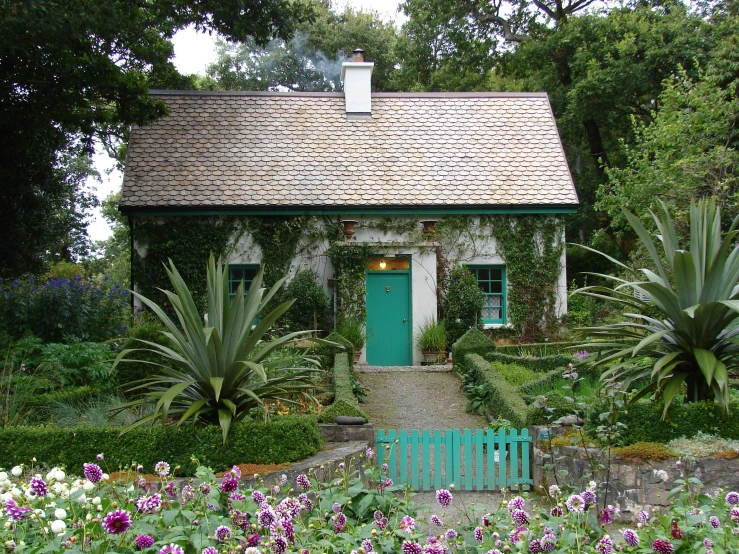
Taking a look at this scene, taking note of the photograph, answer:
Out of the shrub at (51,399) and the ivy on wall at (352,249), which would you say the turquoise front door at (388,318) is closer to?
the ivy on wall at (352,249)

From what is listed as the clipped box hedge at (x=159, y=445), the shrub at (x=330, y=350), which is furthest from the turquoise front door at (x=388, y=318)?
the clipped box hedge at (x=159, y=445)

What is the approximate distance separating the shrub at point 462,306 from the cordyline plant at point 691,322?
8.38 metres

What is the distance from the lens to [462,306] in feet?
51.1

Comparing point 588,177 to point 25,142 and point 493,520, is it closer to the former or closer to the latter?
point 25,142

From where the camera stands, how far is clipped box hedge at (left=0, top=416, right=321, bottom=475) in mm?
6316

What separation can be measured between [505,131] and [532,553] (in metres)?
16.1

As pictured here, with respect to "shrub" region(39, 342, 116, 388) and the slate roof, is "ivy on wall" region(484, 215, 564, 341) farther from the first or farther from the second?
"shrub" region(39, 342, 116, 388)

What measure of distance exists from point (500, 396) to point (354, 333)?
5.87 m

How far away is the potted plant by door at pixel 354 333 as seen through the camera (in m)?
14.7

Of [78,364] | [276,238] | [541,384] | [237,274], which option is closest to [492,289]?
[276,238]

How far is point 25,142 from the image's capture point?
50.5 feet

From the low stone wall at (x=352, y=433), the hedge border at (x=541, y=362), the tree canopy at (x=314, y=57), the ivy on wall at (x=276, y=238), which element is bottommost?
the low stone wall at (x=352, y=433)

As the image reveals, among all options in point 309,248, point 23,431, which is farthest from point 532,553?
point 309,248

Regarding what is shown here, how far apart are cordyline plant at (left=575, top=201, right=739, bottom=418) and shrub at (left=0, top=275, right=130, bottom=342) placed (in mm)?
8063
